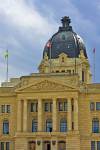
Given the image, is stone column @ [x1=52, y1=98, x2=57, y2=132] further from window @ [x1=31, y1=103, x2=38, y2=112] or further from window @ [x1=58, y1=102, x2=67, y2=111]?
window @ [x1=31, y1=103, x2=38, y2=112]

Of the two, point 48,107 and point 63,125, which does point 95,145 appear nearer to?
point 63,125

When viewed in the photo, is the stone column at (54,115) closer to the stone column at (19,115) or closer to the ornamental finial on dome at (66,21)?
the stone column at (19,115)

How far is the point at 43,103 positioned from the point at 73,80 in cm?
717

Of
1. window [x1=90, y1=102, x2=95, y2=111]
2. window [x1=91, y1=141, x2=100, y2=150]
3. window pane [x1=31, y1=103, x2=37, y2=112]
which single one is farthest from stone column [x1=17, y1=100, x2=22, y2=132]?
window [x1=91, y1=141, x2=100, y2=150]

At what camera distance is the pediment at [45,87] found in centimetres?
10612

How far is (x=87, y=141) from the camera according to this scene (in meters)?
105

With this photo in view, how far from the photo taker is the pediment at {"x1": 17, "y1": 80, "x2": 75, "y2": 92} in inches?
4178

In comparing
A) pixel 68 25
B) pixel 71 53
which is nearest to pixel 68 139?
pixel 71 53

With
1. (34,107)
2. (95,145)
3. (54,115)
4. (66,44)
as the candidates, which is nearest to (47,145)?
(54,115)

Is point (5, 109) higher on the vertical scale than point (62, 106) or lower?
lower

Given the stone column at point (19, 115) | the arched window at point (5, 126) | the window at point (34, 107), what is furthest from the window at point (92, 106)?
the arched window at point (5, 126)

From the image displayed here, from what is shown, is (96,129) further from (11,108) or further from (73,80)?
(11,108)

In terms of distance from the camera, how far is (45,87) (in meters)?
107

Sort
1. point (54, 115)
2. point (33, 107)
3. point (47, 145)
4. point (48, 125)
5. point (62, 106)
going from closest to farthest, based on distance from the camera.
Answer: point (54, 115), point (47, 145), point (62, 106), point (48, 125), point (33, 107)
